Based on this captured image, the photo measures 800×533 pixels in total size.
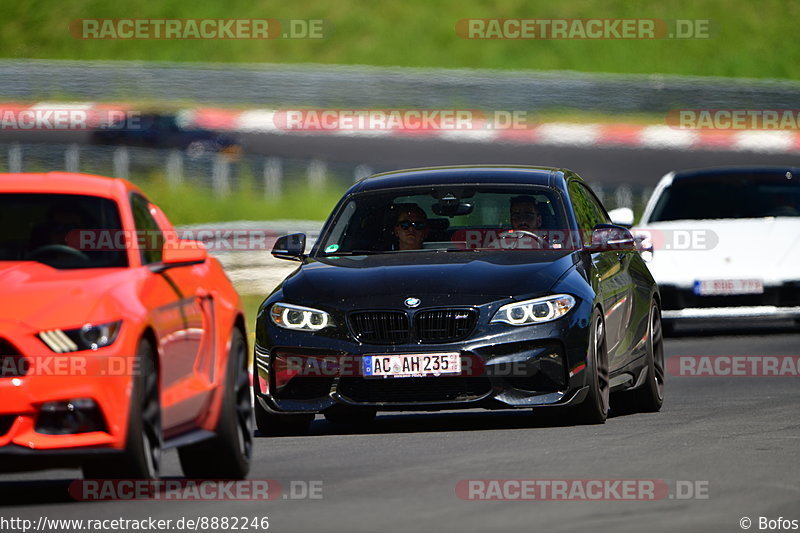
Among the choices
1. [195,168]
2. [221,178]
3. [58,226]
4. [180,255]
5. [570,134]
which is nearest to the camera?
[180,255]

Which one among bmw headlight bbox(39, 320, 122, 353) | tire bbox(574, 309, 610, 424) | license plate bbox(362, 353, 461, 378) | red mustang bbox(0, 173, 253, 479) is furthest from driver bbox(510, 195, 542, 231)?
bmw headlight bbox(39, 320, 122, 353)

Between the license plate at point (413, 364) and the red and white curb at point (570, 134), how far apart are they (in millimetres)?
24861

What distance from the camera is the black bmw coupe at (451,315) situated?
10.8 m

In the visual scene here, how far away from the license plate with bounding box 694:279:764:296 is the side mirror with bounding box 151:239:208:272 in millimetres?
10149

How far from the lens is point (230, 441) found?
29.1 feet

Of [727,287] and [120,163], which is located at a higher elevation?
[727,287]

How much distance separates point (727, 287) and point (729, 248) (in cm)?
39

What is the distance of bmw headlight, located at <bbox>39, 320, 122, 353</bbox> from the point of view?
758 centimetres

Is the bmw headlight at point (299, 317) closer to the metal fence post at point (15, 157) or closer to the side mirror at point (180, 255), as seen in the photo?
the side mirror at point (180, 255)

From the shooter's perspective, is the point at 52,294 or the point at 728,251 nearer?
the point at 52,294

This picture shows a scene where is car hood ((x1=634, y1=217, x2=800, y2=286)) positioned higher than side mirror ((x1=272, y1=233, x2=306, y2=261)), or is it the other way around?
side mirror ((x1=272, y1=233, x2=306, y2=261))

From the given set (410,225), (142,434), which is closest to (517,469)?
(142,434)

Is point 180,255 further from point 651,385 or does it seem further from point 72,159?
point 72,159

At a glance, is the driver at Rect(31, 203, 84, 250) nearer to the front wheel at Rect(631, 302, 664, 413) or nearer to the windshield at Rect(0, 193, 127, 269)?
the windshield at Rect(0, 193, 127, 269)
